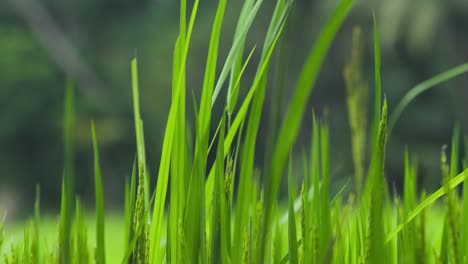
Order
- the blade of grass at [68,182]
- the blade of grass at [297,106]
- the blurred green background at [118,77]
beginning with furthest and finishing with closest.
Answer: the blurred green background at [118,77]
the blade of grass at [68,182]
the blade of grass at [297,106]

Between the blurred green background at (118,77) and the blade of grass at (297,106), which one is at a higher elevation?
the blurred green background at (118,77)

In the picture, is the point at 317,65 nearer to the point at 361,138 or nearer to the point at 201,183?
the point at 201,183

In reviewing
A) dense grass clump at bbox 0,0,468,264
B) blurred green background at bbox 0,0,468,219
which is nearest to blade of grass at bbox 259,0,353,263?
dense grass clump at bbox 0,0,468,264

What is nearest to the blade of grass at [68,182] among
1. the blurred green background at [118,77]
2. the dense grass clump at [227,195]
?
the dense grass clump at [227,195]

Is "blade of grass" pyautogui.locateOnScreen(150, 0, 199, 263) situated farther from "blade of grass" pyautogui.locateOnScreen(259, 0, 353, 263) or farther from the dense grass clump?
"blade of grass" pyautogui.locateOnScreen(259, 0, 353, 263)

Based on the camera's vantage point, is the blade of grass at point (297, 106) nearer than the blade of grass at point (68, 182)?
Yes

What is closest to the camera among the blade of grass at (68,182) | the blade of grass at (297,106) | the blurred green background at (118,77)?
the blade of grass at (297,106)

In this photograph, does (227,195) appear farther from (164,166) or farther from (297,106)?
(297,106)

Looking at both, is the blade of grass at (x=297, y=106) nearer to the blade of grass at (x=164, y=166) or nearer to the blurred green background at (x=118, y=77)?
the blade of grass at (x=164, y=166)
